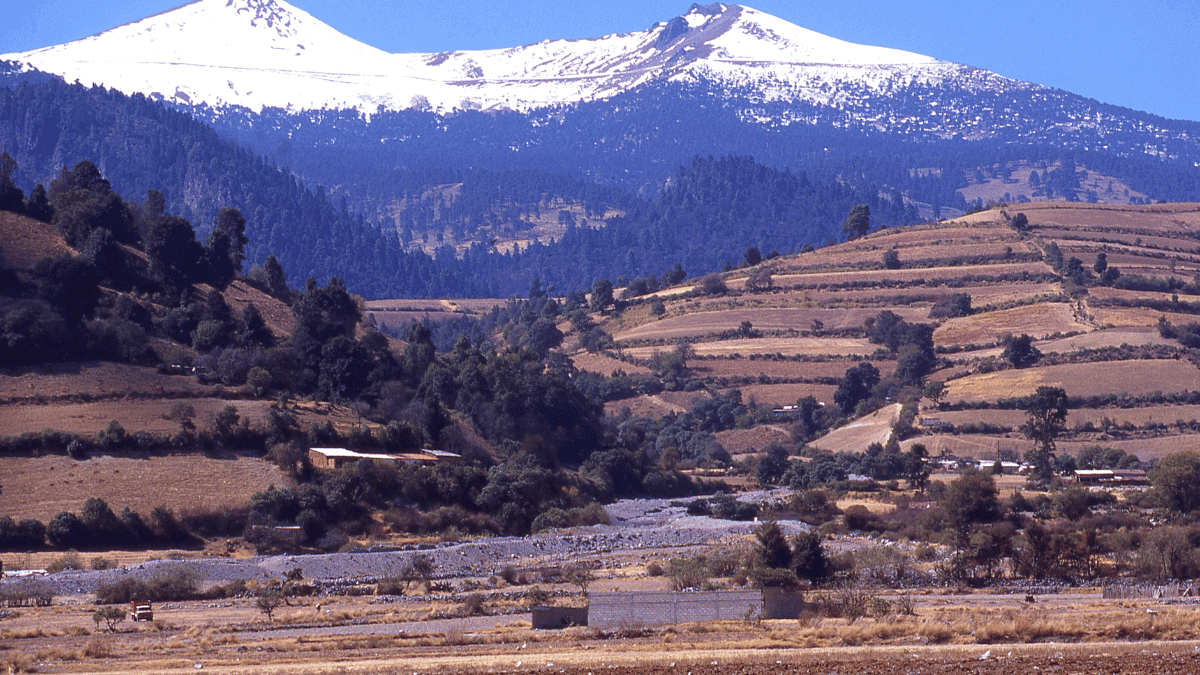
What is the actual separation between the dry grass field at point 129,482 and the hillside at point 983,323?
4732 cm

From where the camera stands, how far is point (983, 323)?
108 meters

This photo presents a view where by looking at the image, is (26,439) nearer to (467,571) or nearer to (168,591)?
(168,591)

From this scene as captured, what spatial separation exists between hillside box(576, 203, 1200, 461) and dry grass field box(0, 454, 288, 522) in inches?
1863

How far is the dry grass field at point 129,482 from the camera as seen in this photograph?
51.9m

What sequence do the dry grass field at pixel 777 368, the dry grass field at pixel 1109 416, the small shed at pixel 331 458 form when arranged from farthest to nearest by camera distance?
the dry grass field at pixel 777 368 → the dry grass field at pixel 1109 416 → the small shed at pixel 331 458

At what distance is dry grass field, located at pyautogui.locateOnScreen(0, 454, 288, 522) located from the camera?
170 ft

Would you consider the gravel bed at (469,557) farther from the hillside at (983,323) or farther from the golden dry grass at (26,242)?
the hillside at (983,323)

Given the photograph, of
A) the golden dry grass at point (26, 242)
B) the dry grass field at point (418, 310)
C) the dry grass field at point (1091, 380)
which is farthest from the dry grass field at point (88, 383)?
the dry grass field at point (418, 310)

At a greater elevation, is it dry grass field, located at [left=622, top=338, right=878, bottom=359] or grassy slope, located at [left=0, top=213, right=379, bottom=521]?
dry grass field, located at [left=622, top=338, right=878, bottom=359]

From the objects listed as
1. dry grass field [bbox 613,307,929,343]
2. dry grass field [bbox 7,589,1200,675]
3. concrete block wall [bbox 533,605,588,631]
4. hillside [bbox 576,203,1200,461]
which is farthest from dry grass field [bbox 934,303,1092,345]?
concrete block wall [bbox 533,605,588,631]

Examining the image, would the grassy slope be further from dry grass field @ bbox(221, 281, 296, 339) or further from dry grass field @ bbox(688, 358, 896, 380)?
dry grass field @ bbox(688, 358, 896, 380)

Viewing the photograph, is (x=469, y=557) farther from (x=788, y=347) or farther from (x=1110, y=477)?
(x=788, y=347)

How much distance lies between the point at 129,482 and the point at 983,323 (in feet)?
248

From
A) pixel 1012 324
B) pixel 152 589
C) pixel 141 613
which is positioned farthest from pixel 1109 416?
pixel 141 613
